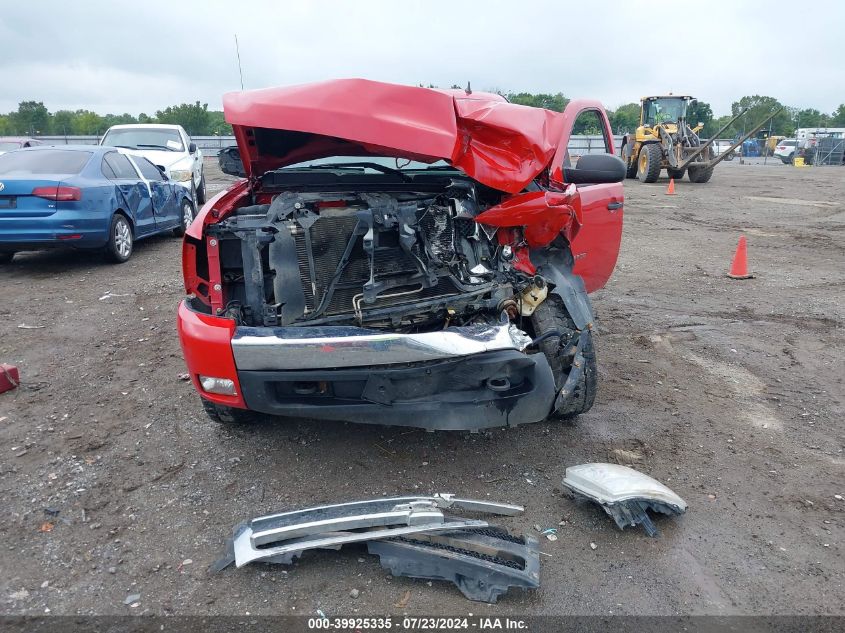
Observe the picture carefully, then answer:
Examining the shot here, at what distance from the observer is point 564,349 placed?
3.30m

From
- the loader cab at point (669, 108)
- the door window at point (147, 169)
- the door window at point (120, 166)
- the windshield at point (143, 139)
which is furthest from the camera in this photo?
the loader cab at point (669, 108)

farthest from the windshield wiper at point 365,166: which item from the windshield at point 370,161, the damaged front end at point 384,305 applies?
the damaged front end at point 384,305

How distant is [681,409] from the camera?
393cm

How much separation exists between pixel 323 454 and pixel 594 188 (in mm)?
2686

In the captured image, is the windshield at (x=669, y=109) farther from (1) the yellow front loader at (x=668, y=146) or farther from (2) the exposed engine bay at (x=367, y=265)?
(2) the exposed engine bay at (x=367, y=265)

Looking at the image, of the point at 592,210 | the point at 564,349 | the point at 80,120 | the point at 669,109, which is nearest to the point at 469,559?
the point at 564,349

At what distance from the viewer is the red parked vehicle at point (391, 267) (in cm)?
279

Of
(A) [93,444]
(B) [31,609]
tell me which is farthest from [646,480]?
(A) [93,444]

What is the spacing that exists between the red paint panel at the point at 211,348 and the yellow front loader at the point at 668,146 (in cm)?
1785

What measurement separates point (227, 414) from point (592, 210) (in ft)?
9.19

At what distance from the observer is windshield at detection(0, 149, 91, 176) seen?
7258mm

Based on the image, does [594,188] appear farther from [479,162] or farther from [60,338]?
[60,338]

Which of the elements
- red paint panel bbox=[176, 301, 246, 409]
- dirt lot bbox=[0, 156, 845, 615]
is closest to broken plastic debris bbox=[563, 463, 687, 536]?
dirt lot bbox=[0, 156, 845, 615]

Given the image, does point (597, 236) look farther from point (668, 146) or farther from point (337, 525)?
point (668, 146)
